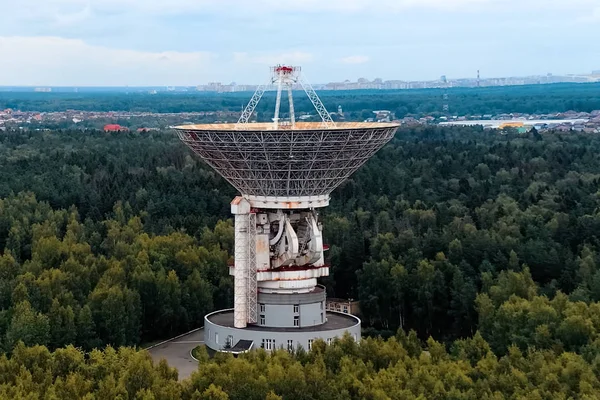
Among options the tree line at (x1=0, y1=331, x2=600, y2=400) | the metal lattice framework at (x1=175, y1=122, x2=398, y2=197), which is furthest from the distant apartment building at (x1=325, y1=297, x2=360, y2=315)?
the tree line at (x1=0, y1=331, x2=600, y2=400)

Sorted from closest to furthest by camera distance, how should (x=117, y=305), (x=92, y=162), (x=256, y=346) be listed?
(x=256, y=346) < (x=117, y=305) < (x=92, y=162)

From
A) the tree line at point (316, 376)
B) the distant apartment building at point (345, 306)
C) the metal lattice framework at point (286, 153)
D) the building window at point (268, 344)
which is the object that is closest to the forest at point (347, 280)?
the tree line at point (316, 376)

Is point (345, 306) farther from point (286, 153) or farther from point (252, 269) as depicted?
point (286, 153)

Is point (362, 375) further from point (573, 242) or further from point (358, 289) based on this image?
point (573, 242)

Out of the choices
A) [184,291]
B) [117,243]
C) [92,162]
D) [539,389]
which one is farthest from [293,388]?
[92,162]

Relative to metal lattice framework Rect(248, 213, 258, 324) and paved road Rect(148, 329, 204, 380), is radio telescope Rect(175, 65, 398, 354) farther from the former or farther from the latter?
paved road Rect(148, 329, 204, 380)
